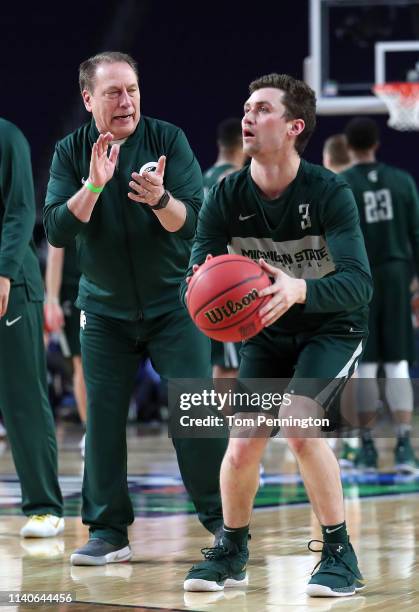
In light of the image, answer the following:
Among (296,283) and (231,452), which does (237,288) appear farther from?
(231,452)

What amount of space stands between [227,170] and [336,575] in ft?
14.5

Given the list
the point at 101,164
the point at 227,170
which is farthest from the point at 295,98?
the point at 227,170

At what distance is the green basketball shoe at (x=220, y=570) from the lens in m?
4.63

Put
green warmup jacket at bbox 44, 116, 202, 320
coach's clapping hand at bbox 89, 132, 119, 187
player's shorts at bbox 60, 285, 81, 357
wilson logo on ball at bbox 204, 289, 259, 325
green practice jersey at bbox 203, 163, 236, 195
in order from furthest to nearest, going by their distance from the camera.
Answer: player's shorts at bbox 60, 285, 81, 357
green practice jersey at bbox 203, 163, 236, 195
green warmup jacket at bbox 44, 116, 202, 320
coach's clapping hand at bbox 89, 132, 119, 187
wilson logo on ball at bbox 204, 289, 259, 325

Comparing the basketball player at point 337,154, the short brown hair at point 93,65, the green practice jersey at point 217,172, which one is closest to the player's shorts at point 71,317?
the green practice jersey at point 217,172

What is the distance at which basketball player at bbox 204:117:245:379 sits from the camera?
333 inches

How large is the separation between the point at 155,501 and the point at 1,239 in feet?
6.82

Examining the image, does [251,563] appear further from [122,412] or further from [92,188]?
[92,188]

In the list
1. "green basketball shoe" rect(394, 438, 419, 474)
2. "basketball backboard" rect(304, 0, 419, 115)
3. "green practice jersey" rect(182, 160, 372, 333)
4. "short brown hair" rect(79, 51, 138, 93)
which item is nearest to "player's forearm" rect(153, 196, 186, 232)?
"green practice jersey" rect(182, 160, 372, 333)

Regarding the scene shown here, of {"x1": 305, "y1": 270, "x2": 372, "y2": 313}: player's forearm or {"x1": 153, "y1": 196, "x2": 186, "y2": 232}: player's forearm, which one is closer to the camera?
{"x1": 305, "y1": 270, "x2": 372, "y2": 313}: player's forearm

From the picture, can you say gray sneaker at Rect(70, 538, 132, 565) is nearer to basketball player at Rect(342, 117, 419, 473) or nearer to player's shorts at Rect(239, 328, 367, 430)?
player's shorts at Rect(239, 328, 367, 430)

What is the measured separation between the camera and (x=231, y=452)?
15.1ft

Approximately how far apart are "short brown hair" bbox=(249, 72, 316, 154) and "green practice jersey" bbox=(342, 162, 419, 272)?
12.6ft

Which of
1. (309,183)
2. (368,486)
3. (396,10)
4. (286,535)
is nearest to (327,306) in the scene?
(309,183)
